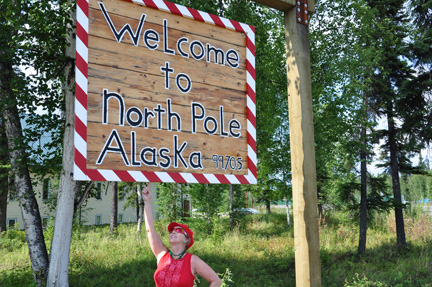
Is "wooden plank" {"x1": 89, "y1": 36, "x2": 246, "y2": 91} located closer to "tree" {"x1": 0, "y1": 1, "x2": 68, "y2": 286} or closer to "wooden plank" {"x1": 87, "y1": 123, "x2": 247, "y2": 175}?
"wooden plank" {"x1": 87, "y1": 123, "x2": 247, "y2": 175}

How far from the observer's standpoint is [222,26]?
316 cm

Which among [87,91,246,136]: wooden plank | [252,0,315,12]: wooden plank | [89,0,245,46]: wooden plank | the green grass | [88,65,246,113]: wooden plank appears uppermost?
[252,0,315,12]: wooden plank

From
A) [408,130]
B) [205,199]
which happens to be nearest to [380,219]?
[408,130]

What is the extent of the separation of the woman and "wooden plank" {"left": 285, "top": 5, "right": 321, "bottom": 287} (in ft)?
3.60

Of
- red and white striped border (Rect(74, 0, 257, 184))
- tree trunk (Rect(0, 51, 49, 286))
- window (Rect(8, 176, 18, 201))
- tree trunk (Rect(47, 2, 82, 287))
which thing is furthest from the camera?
window (Rect(8, 176, 18, 201))

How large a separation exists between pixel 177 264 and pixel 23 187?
7834mm

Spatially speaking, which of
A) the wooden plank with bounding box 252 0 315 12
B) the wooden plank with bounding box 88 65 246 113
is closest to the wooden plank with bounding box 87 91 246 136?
the wooden plank with bounding box 88 65 246 113

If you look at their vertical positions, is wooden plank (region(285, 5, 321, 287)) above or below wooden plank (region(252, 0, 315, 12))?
below

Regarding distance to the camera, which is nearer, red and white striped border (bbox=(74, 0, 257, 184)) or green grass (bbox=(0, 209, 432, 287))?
red and white striped border (bbox=(74, 0, 257, 184))

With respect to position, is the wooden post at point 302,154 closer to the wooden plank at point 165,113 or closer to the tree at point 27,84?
the wooden plank at point 165,113

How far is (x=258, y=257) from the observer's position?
13273 mm

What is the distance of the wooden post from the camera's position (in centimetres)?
369

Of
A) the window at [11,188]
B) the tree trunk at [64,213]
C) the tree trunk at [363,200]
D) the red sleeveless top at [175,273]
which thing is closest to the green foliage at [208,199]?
the tree trunk at [363,200]

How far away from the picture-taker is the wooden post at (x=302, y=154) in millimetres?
3688
